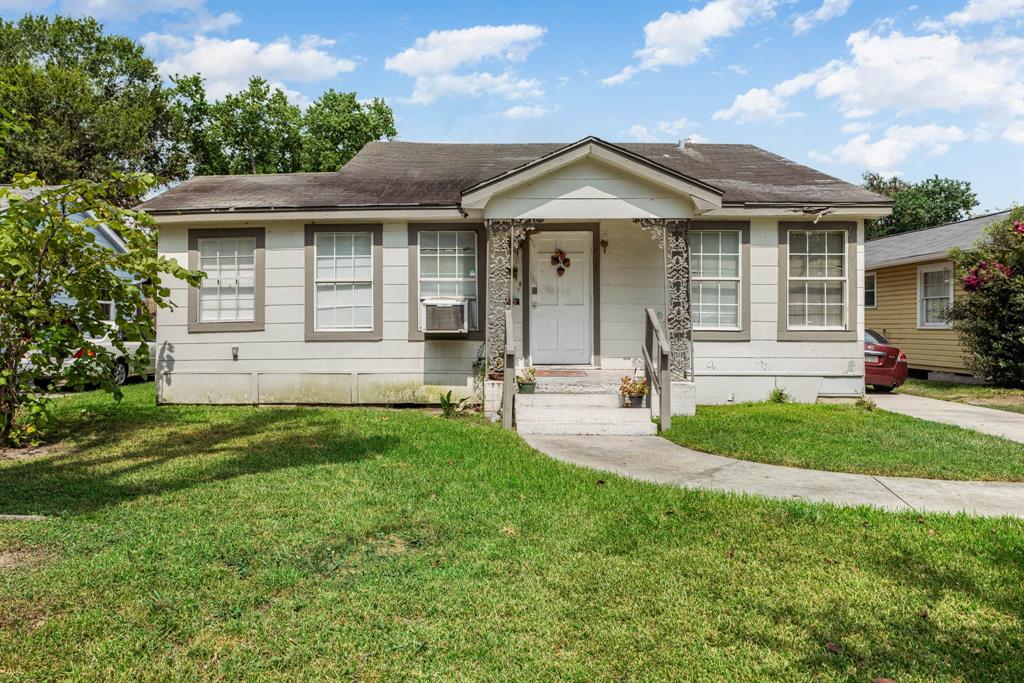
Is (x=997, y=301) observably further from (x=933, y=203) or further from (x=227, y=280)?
(x=933, y=203)

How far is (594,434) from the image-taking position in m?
7.84

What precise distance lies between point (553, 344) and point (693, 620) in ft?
24.2

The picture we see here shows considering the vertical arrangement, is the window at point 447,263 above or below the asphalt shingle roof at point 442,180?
below

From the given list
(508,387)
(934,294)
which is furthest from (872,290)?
(508,387)

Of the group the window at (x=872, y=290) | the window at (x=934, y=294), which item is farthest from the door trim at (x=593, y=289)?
the window at (x=872, y=290)

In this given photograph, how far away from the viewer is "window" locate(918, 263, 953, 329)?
15.8 meters

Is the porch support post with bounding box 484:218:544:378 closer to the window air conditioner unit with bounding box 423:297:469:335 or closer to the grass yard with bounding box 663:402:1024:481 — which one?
the window air conditioner unit with bounding box 423:297:469:335

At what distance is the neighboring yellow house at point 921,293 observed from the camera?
1573 centimetres

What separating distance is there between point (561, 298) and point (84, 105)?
26.6 metres

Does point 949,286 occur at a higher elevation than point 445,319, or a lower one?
higher

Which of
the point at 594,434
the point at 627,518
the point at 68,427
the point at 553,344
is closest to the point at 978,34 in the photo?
the point at 553,344

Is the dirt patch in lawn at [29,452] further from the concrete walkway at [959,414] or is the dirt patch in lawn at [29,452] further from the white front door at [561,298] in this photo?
the concrete walkway at [959,414]

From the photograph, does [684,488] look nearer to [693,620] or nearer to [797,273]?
[693,620]

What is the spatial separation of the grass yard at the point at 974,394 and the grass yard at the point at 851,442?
3.75m
